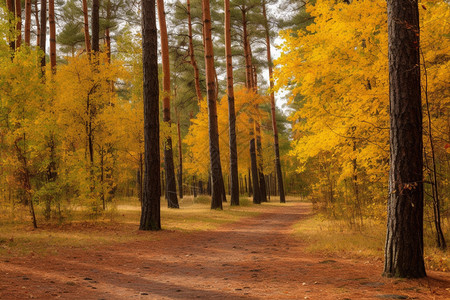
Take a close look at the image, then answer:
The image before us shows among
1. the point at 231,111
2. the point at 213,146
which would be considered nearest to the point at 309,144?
the point at 213,146

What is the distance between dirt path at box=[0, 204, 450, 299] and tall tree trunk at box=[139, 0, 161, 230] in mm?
2296

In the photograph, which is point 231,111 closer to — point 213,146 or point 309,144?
point 213,146

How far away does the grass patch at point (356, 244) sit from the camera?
20.3 feet

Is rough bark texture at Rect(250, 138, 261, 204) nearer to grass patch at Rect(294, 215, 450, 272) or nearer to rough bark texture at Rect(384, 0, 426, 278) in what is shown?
grass patch at Rect(294, 215, 450, 272)

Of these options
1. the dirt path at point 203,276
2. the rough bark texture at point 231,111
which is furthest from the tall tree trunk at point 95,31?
the dirt path at point 203,276

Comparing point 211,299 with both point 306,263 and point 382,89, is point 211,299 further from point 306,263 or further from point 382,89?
point 382,89

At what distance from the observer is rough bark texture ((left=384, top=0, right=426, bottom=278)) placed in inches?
188

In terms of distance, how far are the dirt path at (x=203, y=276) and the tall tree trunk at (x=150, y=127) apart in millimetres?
2296

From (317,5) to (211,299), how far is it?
8277mm

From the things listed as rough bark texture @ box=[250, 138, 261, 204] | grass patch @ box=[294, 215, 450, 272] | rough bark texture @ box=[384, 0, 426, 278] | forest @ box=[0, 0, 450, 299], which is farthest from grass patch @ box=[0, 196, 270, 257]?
rough bark texture @ box=[250, 138, 261, 204]

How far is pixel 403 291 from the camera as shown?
14.0 feet

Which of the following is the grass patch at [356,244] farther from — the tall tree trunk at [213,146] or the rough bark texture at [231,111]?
the rough bark texture at [231,111]

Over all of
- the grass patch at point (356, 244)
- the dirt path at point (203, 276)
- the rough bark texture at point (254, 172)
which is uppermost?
the rough bark texture at point (254, 172)

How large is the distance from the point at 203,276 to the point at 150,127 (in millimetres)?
6153
